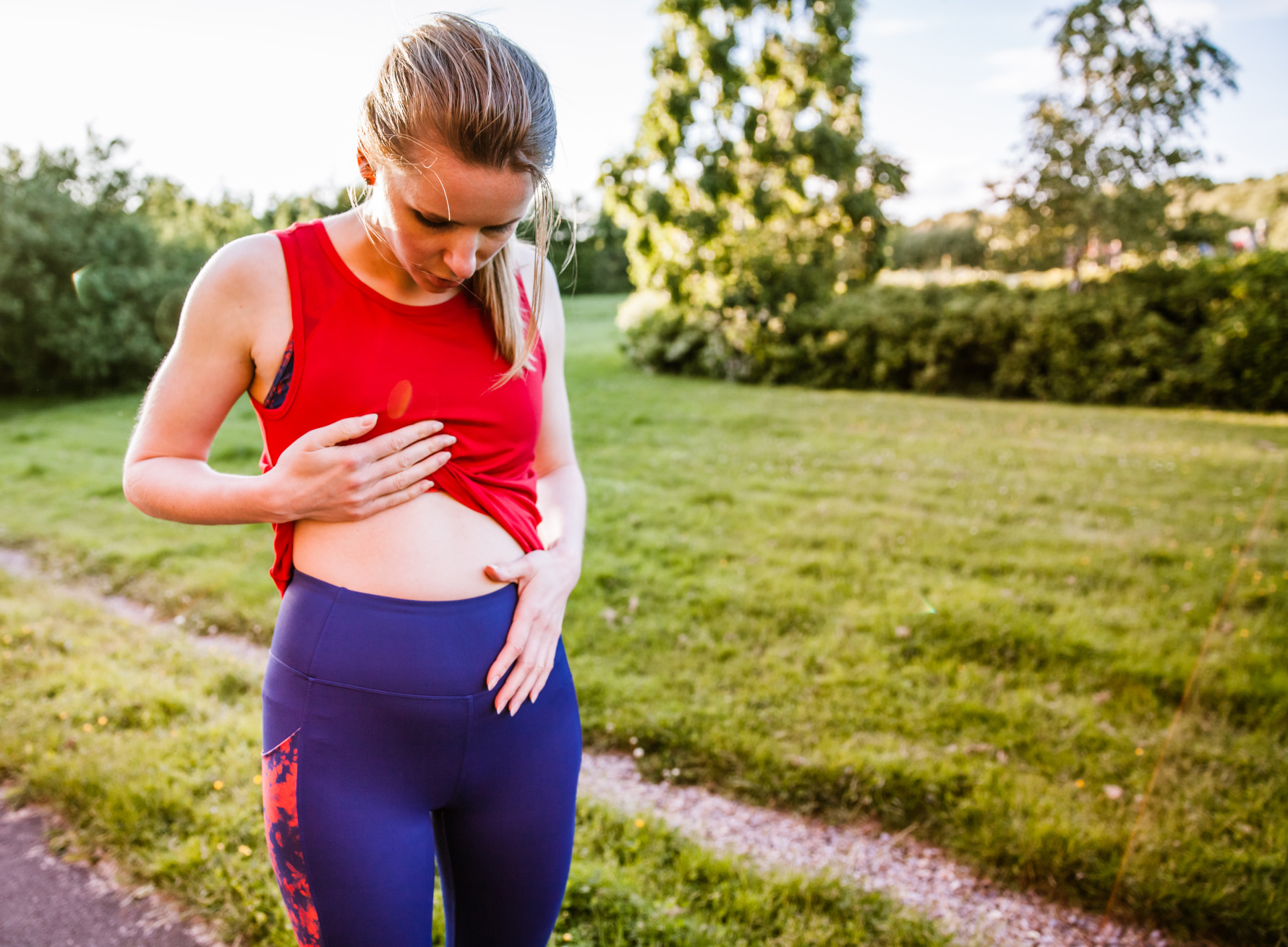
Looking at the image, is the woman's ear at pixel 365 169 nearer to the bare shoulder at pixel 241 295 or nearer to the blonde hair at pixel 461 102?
the blonde hair at pixel 461 102

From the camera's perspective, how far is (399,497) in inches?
54.0

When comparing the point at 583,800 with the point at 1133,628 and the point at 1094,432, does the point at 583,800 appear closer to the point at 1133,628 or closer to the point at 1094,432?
the point at 1133,628

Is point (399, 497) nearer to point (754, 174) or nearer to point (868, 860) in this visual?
point (868, 860)

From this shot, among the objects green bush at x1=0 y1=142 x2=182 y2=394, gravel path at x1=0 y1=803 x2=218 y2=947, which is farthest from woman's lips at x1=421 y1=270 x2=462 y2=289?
green bush at x1=0 y1=142 x2=182 y2=394

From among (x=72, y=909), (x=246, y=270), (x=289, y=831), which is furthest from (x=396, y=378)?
(x=72, y=909)

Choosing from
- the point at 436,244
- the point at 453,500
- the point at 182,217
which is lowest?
the point at 453,500

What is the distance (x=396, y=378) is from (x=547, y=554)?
45cm

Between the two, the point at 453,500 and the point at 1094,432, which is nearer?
the point at 453,500

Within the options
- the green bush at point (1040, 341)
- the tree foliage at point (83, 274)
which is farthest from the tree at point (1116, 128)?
the tree foliage at point (83, 274)

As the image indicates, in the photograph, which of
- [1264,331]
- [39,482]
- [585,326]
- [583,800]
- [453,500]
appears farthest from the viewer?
[585,326]

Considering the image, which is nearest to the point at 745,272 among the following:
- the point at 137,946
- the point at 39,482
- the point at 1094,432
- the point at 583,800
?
the point at 1094,432

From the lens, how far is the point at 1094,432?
34.5ft

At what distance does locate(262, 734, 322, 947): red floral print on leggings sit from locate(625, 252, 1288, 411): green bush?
14790 mm

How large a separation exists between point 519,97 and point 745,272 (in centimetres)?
1609
